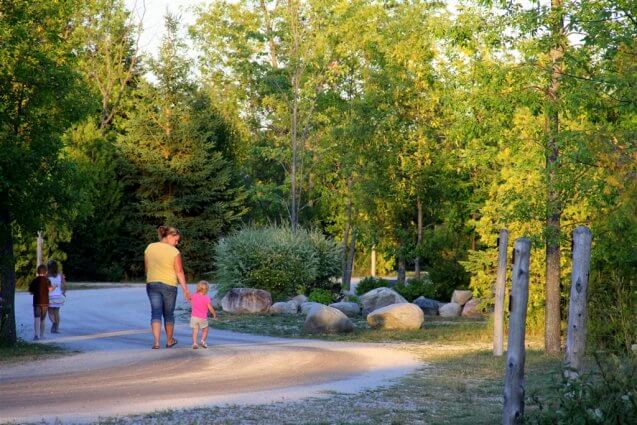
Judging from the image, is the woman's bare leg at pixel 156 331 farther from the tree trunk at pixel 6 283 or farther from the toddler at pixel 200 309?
the tree trunk at pixel 6 283

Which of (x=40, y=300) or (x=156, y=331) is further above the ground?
(x=40, y=300)

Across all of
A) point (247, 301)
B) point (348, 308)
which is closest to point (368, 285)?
point (348, 308)

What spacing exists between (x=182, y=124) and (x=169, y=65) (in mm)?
3513

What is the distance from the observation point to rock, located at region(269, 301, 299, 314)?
93.4 ft

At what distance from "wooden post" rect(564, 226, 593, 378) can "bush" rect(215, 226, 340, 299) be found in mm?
20222

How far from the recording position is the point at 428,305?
102 feet

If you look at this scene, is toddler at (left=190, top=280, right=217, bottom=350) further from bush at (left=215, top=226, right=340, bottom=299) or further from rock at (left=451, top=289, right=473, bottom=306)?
rock at (left=451, top=289, right=473, bottom=306)

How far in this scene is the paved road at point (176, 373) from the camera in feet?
35.9

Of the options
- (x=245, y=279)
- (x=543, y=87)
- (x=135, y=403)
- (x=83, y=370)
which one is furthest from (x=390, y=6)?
(x=135, y=403)

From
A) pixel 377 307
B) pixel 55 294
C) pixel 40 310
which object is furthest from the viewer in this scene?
pixel 377 307

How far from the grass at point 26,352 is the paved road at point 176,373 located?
44 cm

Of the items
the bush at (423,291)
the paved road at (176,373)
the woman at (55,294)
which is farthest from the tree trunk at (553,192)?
the bush at (423,291)

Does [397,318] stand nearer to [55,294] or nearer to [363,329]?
[363,329]

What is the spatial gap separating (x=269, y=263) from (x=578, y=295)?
70.3ft
